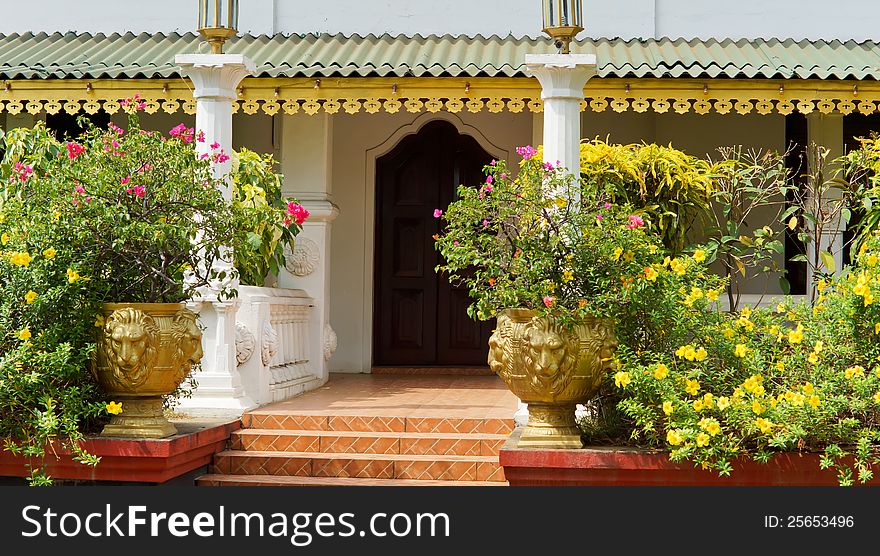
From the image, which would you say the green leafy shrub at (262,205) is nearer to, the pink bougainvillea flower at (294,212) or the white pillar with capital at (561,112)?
the pink bougainvillea flower at (294,212)

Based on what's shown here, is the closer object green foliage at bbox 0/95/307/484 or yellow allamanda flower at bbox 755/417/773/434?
yellow allamanda flower at bbox 755/417/773/434

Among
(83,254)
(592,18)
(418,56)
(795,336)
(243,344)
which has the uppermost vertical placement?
(592,18)

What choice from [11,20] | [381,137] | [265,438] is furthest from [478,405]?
[11,20]

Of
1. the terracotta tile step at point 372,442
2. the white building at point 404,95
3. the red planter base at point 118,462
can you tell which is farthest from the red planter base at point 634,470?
the white building at point 404,95

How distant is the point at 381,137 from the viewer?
35.7ft

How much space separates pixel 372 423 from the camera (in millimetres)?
7082

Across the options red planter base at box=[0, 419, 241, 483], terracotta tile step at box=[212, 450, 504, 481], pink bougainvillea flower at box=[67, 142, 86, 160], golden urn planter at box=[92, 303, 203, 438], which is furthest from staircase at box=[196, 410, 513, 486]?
pink bougainvillea flower at box=[67, 142, 86, 160]

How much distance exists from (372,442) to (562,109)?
2.39m

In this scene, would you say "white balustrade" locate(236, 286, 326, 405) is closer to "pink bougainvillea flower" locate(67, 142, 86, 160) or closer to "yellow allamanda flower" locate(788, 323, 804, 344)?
"pink bougainvillea flower" locate(67, 142, 86, 160)

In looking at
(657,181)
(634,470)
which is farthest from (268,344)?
(634,470)

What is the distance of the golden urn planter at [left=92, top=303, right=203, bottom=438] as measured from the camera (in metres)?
5.84

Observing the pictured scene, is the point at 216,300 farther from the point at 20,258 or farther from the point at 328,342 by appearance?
the point at 328,342

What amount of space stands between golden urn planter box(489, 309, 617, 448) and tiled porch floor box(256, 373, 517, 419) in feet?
4.72

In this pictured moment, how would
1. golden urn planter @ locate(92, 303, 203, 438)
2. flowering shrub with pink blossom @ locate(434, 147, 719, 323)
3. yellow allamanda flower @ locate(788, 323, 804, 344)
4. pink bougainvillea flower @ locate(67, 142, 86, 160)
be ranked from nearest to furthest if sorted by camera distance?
yellow allamanda flower @ locate(788, 323, 804, 344)
flowering shrub with pink blossom @ locate(434, 147, 719, 323)
golden urn planter @ locate(92, 303, 203, 438)
pink bougainvillea flower @ locate(67, 142, 86, 160)
